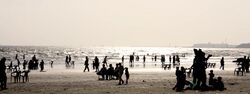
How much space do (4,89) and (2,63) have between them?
5.47 ft

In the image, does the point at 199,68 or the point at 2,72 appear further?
the point at 2,72

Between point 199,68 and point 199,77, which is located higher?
point 199,68

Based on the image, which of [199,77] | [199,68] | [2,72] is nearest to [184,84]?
[199,77]

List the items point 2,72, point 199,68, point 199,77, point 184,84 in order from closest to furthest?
point 199,77 < point 199,68 < point 184,84 < point 2,72

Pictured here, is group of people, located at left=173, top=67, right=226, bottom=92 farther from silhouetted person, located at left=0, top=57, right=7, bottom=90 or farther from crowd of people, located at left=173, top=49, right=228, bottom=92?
silhouetted person, located at left=0, top=57, right=7, bottom=90

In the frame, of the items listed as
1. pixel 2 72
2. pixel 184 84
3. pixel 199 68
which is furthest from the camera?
pixel 2 72

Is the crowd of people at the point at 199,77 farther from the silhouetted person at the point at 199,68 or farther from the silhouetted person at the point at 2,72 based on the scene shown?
the silhouetted person at the point at 2,72

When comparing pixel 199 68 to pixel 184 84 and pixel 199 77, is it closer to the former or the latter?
pixel 199 77

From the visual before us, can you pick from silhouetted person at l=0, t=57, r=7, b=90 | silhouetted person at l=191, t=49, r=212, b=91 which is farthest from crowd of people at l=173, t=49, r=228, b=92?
silhouetted person at l=0, t=57, r=7, b=90

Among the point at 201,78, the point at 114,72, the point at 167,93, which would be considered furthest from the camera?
the point at 114,72

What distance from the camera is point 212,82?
21.5 meters

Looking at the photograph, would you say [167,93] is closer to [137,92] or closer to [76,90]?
[137,92]

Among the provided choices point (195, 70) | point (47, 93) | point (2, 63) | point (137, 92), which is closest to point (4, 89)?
point (2, 63)

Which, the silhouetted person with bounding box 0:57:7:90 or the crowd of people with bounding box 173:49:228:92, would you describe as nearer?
the crowd of people with bounding box 173:49:228:92
